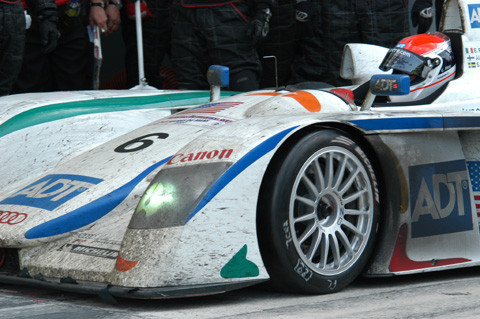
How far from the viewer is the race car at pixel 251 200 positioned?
3.25 m

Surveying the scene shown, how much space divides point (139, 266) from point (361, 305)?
→ 85 centimetres

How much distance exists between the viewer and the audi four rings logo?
3729 mm

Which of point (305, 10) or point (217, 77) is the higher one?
point (305, 10)

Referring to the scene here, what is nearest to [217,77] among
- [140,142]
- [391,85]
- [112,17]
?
[140,142]

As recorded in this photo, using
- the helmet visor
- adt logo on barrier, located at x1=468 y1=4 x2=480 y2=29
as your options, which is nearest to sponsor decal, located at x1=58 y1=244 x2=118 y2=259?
the helmet visor

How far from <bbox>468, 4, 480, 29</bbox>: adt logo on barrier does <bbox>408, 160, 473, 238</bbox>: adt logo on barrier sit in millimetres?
1267

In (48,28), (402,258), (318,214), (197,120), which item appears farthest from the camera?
(48,28)

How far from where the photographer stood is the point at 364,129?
12.0 ft

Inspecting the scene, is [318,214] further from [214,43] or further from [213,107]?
[214,43]

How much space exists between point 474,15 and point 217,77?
1.53 m

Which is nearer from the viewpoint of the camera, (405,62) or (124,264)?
(124,264)

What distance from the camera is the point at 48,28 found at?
263 inches

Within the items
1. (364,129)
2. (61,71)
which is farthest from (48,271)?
(61,71)

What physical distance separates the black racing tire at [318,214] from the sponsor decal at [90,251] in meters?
0.60
